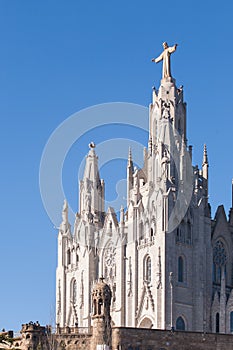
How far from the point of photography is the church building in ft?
290

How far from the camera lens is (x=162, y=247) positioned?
8775cm

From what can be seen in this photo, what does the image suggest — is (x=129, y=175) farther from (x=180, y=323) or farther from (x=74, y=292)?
(x=180, y=323)

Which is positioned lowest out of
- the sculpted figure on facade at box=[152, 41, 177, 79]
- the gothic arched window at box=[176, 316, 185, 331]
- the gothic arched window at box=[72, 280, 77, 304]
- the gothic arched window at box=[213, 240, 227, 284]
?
the gothic arched window at box=[176, 316, 185, 331]

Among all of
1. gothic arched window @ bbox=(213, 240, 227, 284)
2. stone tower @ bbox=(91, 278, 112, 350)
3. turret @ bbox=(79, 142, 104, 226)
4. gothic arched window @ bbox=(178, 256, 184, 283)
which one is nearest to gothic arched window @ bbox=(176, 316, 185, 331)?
gothic arched window @ bbox=(178, 256, 184, 283)

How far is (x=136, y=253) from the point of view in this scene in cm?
9150

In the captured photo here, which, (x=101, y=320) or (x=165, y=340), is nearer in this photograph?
(x=101, y=320)

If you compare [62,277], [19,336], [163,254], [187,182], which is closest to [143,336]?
[19,336]

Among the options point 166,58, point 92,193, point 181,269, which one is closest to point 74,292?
point 92,193

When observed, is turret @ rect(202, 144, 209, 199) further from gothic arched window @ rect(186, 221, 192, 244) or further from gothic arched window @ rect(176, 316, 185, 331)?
gothic arched window @ rect(176, 316, 185, 331)

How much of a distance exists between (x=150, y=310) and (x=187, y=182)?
13.5 metres

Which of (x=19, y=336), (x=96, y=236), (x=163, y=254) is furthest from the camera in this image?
(x=96, y=236)

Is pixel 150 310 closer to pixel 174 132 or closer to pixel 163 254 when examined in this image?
pixel 163 254

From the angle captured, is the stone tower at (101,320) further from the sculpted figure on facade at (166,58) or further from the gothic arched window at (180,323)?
the sculpted figure on facade at (166,58)

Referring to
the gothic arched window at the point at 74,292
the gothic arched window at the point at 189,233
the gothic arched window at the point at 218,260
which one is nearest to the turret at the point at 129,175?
the gothic arched window at the point at 189,233
